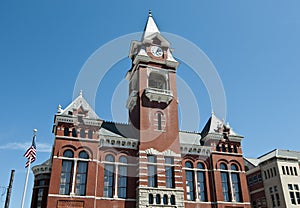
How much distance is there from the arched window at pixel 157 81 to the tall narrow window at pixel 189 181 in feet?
42.3

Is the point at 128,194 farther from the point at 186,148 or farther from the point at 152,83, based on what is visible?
the point at 152,83

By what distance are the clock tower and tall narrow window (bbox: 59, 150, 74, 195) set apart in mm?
8664

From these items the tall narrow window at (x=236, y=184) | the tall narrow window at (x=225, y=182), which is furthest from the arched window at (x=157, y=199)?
the tall narrow window at (x=236, y=184)

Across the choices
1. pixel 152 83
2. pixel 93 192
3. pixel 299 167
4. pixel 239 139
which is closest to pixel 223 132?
pixel 239 139

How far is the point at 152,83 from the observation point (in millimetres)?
50625

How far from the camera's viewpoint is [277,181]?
50.9m

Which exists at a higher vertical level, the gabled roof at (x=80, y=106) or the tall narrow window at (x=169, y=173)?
the gabled roof at (x=80, y=106)

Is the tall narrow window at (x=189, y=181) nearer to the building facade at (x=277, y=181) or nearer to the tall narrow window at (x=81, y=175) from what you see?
the tall narrow window at (x=81, y=175)

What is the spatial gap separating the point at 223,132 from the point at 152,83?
14.3 metres

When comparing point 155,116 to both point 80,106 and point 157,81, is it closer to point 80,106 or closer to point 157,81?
point 157,81

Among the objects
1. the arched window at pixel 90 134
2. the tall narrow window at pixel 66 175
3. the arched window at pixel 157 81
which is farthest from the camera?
the arched window at pixel 157 81

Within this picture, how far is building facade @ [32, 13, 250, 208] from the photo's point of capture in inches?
1464

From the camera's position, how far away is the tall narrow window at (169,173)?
3988 centimetres

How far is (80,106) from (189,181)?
61.4ft
